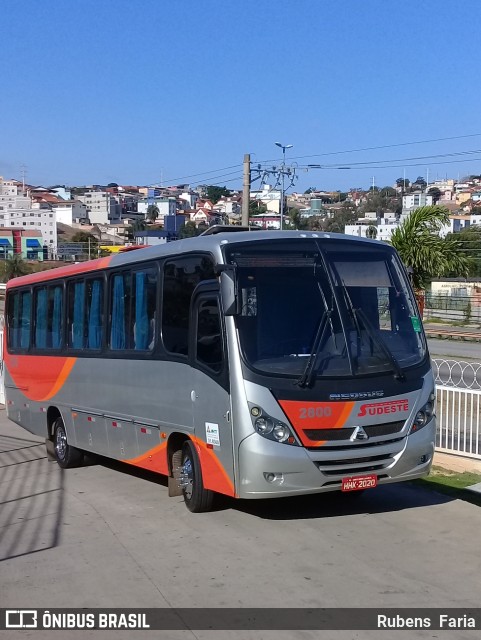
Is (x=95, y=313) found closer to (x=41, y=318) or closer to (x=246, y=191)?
(x=41, y=318)

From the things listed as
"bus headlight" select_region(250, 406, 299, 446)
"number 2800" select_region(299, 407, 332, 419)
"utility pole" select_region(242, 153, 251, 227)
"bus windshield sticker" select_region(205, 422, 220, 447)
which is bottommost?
"bus windshield sticker" select_region(205, 422, 220, 447)

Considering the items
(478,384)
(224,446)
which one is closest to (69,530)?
(224,446)

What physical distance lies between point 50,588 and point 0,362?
1492cm

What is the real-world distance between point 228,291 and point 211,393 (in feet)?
3.44

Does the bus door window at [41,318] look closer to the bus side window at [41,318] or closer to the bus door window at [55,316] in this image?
the bus side window at [41,318]

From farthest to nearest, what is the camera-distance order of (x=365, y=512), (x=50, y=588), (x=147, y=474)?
(x=147, y=474), (x=365, y=512), (x=50, y=588)

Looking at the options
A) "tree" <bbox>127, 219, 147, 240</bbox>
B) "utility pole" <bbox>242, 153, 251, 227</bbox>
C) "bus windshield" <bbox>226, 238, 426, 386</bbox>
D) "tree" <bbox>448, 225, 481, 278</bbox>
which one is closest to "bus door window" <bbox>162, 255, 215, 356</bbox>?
"bus windshield" <bbox>226, 238, 426, 386</bbox>

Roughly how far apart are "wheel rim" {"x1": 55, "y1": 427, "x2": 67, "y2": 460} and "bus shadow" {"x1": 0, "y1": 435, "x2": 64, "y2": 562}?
220 mm

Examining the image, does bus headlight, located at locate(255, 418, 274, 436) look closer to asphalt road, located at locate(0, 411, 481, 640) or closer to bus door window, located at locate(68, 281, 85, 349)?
asphalt road, located at locate(0, 411, 481, 640)

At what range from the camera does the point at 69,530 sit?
8.69 meters

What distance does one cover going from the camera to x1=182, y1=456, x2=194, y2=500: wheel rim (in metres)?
9.11

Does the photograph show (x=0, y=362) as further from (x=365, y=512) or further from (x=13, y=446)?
(x=365, y=512)

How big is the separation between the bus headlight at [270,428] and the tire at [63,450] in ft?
18.5

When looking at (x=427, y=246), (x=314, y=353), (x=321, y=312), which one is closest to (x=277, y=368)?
(x=314, y=353)
